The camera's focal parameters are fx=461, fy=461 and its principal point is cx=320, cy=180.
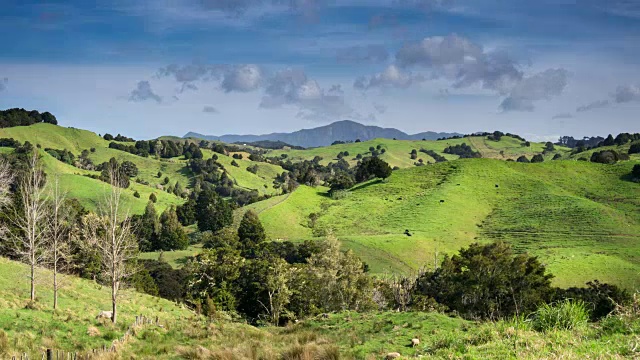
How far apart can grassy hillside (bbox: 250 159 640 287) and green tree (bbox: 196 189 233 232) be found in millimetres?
9879

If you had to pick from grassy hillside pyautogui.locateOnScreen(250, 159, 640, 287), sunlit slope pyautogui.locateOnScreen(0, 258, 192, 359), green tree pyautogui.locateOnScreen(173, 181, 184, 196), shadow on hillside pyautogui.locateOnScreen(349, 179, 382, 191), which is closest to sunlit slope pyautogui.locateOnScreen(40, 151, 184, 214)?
green tree pyautogui.locateOnScreen(173, 181, 184, 196)

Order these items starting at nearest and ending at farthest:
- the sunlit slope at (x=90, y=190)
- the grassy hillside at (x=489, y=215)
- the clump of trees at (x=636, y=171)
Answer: the grassy hillside at (x=489, y=215), the sunlit slope at (x=90, y=190), the clump of trees at (x=636, y=171)

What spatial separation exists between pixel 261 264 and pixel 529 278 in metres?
30.3

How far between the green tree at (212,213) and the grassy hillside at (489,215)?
9.88 m

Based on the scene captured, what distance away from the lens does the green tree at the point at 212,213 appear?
350 ft

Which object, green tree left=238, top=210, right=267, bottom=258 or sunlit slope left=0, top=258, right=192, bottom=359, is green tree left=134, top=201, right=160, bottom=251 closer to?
green tree left=238, top=210, right=267, bottom=258

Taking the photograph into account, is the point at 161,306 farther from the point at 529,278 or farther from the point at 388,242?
the point at 388,242

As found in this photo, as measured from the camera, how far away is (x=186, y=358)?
1499 cm

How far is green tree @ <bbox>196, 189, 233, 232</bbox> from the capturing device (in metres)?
107

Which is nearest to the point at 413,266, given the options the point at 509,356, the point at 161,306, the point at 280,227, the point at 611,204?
the point at 280,227

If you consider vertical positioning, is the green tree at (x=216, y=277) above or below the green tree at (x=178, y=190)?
below

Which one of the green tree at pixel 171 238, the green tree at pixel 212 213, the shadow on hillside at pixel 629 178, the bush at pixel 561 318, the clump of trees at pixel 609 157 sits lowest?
the green tree at pixel 171 238

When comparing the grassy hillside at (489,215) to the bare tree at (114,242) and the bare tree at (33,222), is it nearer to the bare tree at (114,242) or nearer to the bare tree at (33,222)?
the bare tree at (33,222)

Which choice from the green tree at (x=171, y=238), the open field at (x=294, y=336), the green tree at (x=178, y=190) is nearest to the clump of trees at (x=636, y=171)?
the green tree at (x=171, y=238)
